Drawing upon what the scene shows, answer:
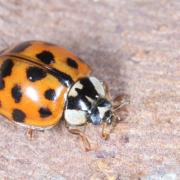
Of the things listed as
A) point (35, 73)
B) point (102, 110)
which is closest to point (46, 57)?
point (35, 73)

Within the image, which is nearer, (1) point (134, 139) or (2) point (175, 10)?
(1) point (134, 139)

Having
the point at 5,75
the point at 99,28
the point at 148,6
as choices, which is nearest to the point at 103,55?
the point at 99,28

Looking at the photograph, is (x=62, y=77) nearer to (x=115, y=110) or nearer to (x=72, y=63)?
(x=72, y=63)

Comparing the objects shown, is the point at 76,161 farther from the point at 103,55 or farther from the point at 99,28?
the point at 99,28

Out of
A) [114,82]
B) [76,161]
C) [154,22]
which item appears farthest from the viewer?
[154,22]

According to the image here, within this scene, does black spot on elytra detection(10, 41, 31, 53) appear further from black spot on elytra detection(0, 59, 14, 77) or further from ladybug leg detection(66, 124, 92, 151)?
ladybug leg detection(66, 124, 92, 151)

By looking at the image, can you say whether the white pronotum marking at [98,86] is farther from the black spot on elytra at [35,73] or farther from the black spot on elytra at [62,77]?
the black spot on elytra at [35,73]

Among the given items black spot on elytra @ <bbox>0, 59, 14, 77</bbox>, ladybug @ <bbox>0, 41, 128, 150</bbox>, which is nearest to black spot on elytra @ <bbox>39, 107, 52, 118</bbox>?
ladybug @ <bbox>0, 41, 128, 150</bbox>
